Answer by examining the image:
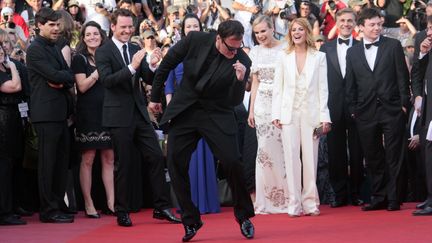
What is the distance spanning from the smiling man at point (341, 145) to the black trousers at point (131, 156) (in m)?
2.34

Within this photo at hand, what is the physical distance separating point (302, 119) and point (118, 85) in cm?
199

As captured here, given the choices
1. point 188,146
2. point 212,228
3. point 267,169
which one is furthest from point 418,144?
point 188,146

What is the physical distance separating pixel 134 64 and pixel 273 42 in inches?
80.6

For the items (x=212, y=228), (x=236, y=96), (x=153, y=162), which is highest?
(x=236, y=96)

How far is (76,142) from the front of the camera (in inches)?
435

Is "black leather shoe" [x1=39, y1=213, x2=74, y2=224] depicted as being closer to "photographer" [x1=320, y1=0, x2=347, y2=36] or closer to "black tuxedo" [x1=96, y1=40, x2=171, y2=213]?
"black tuxedo" [x1=96, y1=40, x2=171, y2=213]

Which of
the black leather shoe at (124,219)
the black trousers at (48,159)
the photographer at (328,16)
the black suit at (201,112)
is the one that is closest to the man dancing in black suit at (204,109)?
the black suit at (201,112)

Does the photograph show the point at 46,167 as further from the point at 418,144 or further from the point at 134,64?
the point at 418,144

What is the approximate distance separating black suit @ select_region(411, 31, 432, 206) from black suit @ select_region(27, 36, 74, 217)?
139 inches

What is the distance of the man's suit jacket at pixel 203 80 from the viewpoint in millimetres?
8570

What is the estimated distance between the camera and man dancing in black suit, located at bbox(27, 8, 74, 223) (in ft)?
34.0

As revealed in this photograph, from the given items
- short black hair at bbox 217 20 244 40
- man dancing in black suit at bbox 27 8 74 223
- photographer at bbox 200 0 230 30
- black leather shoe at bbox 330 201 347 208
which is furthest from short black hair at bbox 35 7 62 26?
photographer at bbox 200 0 230 30

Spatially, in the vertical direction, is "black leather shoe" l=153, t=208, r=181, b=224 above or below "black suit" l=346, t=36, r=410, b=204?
below

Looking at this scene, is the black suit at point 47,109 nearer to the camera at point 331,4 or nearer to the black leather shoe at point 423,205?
the black leather shoe at point 423,205
